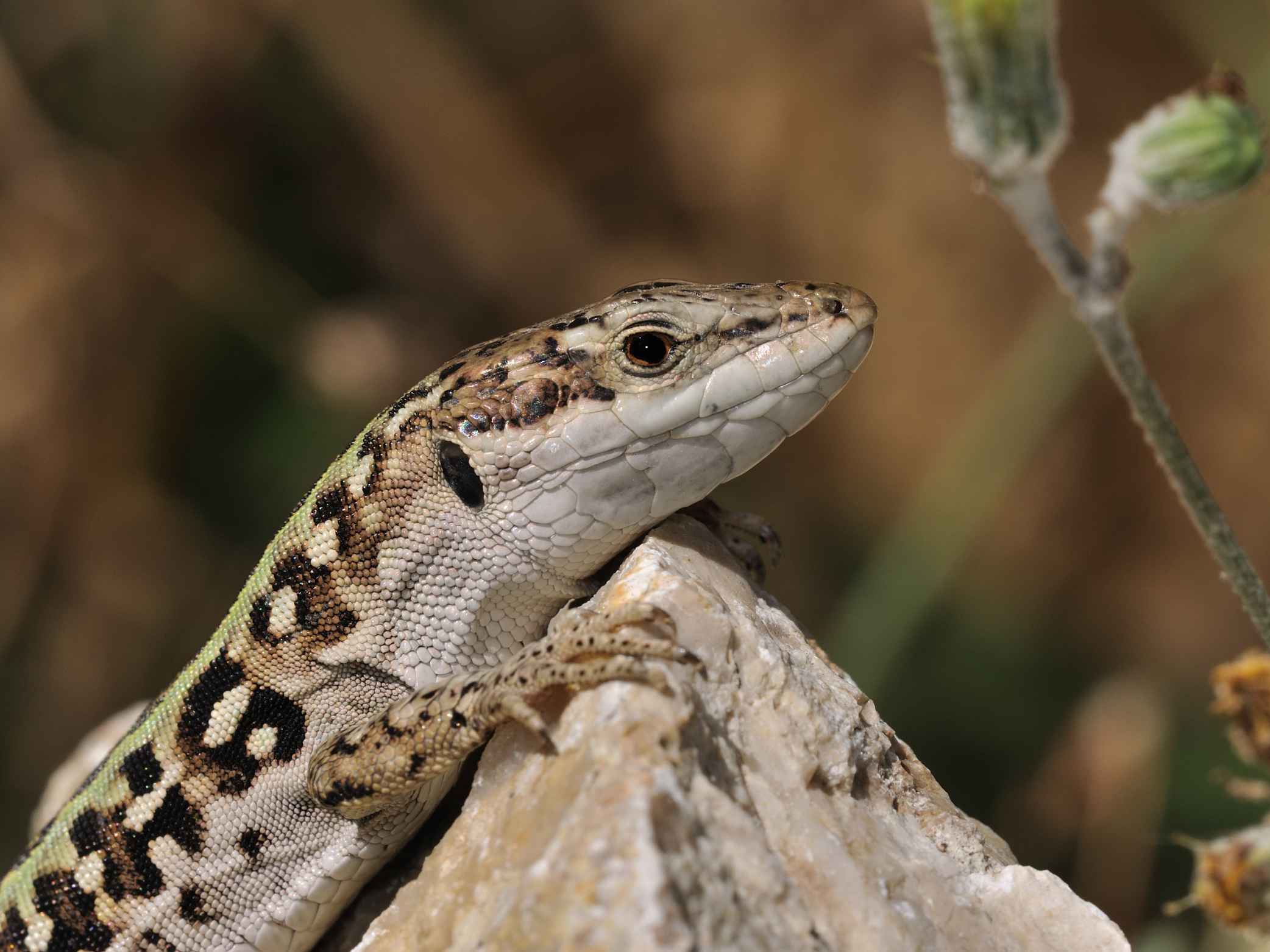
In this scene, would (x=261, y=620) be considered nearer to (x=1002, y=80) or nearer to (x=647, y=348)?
(x=647, y=348)

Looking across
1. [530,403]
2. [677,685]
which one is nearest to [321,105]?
[530,403]

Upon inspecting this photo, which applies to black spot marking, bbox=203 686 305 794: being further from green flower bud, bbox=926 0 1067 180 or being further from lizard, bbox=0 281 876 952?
green flower bud, bbox=926 0 1067 180

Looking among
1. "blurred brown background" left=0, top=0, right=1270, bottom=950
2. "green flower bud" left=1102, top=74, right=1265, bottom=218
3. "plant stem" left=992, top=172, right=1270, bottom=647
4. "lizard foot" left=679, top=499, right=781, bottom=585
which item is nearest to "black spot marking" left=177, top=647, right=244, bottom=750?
"lizard foot" left=679, top=499, right=781, bottom=585

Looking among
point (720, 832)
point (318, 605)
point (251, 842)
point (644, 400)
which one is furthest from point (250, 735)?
point (720, 832)

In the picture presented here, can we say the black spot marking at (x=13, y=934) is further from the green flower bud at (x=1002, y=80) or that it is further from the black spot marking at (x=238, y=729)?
the green flower bud at (x=1002, y=80)

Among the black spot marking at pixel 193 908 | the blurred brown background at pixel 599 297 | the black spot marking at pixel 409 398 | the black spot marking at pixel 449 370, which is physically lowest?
the black spot marking at pixel 193 908

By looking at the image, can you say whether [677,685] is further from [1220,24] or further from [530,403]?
[1220,24]

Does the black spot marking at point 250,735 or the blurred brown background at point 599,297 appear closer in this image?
the black spot marking at point 250,735

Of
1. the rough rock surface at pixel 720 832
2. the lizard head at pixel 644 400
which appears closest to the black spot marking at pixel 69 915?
the rough rock surface at pixel 720 832
